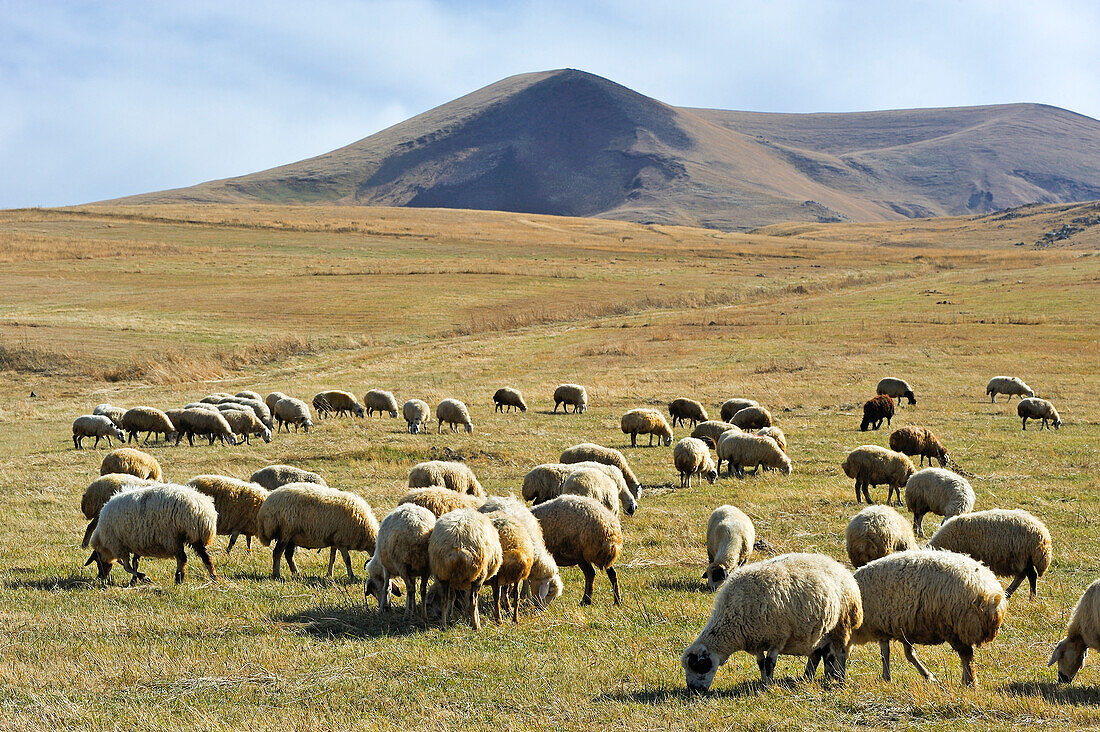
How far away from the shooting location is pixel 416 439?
25375 millimetres

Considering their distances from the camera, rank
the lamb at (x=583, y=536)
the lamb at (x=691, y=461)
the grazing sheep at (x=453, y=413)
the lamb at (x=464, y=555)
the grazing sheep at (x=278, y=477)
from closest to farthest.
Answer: the lamb at (x=464, y=555), the lamb at (x=583, y=536), the grazing sheep at (x=278, y=477), the lamb at (x=691, y=461), the grazing sheep at (x=453, y=413)

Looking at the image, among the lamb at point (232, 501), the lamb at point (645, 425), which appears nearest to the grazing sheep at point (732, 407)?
the lamb at point (645, 425)

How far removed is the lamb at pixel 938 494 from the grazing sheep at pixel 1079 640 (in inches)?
233

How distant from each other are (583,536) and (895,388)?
24.5m

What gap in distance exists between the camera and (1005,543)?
35.0 feet

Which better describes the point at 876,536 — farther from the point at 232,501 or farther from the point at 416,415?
the point at 416,415

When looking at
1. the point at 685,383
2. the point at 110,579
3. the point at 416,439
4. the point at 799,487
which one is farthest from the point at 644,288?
the point at 110,579

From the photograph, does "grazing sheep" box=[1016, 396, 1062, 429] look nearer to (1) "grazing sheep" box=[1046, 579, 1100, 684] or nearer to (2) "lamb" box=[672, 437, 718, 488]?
(2) "lamb" box=[672, 437, 718, 488]

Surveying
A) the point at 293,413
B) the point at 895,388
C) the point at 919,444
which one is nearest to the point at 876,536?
the point at 919,444

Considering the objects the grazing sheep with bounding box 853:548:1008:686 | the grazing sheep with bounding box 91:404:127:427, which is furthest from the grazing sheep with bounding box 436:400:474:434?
the grazing sheep with bounding box 853:548:1008:686

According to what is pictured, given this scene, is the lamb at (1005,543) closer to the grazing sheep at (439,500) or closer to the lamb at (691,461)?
the grazing sheep at (439,500)

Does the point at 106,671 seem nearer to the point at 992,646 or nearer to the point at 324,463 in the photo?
the point at 992,646

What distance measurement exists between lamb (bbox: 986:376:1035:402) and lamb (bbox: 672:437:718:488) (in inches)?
688

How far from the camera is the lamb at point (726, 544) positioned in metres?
11.6
